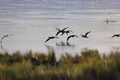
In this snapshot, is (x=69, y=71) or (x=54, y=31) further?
(x=54, y=31)

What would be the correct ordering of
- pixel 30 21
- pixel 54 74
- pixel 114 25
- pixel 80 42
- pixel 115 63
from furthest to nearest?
pixel 30 21, pixel 114 25, pixel 80 42, pixel 115 63, pixel 54 74

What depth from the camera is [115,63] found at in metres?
11.9

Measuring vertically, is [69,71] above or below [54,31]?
below

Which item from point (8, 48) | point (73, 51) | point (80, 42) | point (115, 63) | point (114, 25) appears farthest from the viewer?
point (114, 25)

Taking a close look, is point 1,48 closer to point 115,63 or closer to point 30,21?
point 115,63

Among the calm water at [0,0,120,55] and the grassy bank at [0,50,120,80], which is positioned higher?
the calm water at [0,0,120,55]

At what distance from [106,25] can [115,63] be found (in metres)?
15.0

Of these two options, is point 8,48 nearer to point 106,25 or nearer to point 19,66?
point 19,66

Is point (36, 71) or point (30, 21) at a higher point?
point (30, 21)

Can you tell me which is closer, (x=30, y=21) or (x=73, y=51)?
(x=73, y=51)

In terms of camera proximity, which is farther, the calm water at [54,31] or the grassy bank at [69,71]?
the calm water at [54,31]

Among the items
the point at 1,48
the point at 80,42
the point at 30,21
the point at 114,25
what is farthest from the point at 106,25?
the point at 1,48

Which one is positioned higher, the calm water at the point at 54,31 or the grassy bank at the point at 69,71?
the calm water at the point at 54,31

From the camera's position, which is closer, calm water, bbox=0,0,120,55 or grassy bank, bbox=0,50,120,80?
grassy bank, bbox=0,50,120,80
